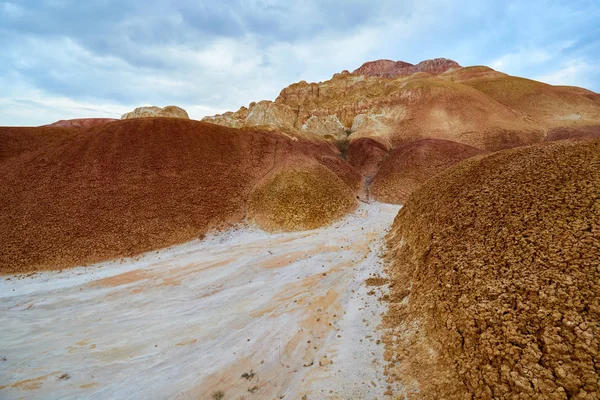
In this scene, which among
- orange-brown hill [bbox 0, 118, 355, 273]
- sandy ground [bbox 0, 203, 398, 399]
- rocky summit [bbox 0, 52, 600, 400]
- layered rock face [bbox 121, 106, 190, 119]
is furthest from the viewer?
layered rock face [bbox 121, 106, 190, 119]

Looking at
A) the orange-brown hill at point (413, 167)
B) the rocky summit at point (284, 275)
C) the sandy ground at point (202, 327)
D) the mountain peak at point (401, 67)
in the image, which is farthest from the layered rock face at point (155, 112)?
the mountain peak at point (401, 67)

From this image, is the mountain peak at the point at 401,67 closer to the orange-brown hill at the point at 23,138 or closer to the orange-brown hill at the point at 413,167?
the orange-brown hill at the point at 413,167

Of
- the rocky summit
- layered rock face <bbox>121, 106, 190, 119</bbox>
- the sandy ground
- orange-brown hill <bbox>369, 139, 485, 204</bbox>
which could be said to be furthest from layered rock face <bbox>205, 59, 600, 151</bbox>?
the sandy ground

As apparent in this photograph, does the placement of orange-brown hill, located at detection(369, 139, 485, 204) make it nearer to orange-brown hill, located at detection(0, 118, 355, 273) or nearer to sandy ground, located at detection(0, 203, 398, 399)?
orange-brown hill, located at detection(0, 118, 355, 273)

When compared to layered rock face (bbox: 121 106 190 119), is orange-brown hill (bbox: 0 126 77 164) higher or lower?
lower

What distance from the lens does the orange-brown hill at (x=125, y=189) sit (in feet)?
67.6

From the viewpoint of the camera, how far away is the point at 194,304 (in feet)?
43.9

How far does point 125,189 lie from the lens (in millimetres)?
25500

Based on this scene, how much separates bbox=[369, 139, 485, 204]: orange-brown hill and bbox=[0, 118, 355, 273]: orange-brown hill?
8.51 meters

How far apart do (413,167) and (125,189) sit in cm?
3639

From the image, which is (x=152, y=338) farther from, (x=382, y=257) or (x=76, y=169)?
(x=76, y=169)

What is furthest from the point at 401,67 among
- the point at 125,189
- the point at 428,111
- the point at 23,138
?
the point at 125,189

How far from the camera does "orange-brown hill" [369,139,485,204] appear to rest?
3506cm

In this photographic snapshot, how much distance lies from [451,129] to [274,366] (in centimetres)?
5785
